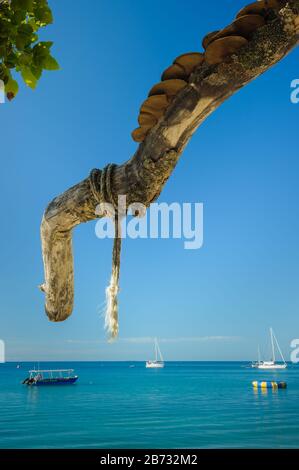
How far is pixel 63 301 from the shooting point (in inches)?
79.8

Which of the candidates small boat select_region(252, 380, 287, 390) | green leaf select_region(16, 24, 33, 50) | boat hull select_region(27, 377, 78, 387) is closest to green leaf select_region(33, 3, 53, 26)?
green leaf select_region(16, 24, 33, 50)

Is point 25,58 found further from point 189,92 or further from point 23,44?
point 189,92

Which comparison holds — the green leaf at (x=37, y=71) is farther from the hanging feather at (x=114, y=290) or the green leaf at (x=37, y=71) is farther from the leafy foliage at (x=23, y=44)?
the hanging feather at (x=114, y=290)

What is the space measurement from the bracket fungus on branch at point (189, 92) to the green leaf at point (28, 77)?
613 mm

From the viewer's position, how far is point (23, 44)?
183cm

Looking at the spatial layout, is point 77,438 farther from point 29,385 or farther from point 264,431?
point 29,385

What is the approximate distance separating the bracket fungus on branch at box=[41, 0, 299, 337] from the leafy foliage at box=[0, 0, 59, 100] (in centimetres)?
63

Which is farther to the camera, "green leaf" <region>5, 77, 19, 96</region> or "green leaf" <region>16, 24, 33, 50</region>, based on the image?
"green leaf" <region>5, 77, 19, 96</region>

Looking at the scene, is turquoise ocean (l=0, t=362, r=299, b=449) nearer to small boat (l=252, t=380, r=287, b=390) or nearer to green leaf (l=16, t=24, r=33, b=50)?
small boat (l=252, t=380, r=287, b=390)

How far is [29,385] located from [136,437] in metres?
54.1

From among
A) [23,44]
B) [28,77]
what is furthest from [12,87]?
[23,44]

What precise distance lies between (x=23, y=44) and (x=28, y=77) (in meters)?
0.16

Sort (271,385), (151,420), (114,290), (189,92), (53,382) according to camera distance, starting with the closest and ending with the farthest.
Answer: (189,92)
(114,290)
(151,420)
(271,385)
(53,382)

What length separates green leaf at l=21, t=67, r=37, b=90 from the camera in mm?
1936
